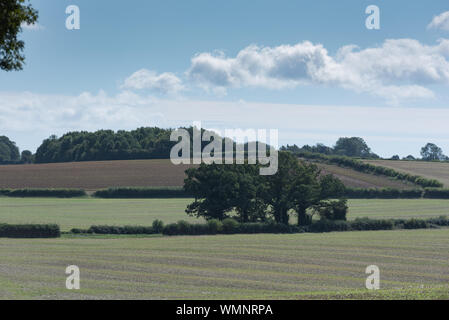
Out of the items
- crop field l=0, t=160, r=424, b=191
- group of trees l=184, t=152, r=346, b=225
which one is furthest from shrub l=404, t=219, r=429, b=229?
crop field l=0, t=160, r=424, b=191

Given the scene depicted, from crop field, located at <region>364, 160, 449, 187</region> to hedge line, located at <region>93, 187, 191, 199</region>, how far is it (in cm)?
5100

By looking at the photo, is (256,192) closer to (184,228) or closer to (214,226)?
(214,226)

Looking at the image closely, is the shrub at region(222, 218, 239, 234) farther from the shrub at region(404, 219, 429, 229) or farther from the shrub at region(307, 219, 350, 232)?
the shrub at region(404, 219, 429, 229)

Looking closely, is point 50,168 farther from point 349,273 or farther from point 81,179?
point 349,273

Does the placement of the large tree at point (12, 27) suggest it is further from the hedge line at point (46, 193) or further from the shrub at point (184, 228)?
the hedge line at point (46, 193)

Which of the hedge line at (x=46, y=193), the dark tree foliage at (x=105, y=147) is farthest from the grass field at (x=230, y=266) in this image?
the dark tree foliage at (x=105, y=147)

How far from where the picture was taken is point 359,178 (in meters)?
→ 115

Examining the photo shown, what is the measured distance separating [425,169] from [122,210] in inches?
3011

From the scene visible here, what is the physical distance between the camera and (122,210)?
268ft

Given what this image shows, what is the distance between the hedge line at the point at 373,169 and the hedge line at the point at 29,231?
7416cm

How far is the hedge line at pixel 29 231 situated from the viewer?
5494 cm

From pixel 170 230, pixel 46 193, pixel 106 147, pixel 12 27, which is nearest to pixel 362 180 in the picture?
pixel 46 193
